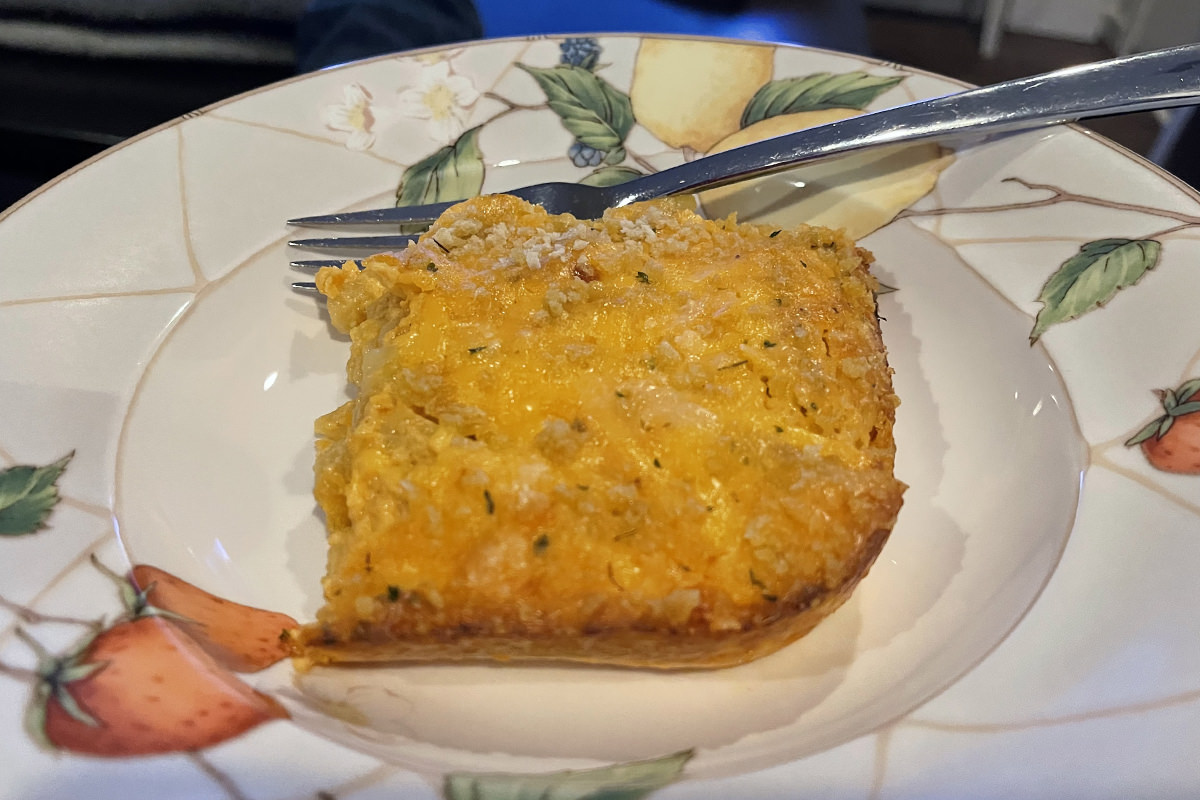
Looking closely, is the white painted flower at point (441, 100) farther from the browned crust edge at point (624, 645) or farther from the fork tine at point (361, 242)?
the browned crust edge at point (624, 645)

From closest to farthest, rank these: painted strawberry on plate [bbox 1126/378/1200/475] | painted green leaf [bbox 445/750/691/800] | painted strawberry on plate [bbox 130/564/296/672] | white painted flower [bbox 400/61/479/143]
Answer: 1. painted green leaf [bbox 445/750/691/800]
2. painted strawberry on plate [bbox 130/564/296/672]
3. painted strawberry on plate [bbox 1126/378/1200/475]
4. white painted flower [bbox 400/61/479/143]

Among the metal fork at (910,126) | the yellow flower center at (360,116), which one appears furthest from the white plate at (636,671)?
the metal fork at (910,126)

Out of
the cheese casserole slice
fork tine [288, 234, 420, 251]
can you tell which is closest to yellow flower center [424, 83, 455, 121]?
fork tine [288, 234, 420, 251]

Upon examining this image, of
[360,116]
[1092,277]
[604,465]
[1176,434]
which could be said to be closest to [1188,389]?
[1176,434]

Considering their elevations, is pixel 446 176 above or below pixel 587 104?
below

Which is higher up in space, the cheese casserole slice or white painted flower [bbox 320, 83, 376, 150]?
white painted flower [bbox 320, 83, 376, 150]

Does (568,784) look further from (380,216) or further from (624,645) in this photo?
(380,216)

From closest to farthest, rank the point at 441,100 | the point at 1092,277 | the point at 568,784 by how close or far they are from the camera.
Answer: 1. the point at 568,784
2. the point at 1092,277
3. the point at 441,100

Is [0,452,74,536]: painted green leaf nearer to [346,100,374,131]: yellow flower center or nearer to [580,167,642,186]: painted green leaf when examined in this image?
[346,100,374,131]: yellow flower center

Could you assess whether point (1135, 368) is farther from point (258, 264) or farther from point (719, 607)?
point (258, 264)
